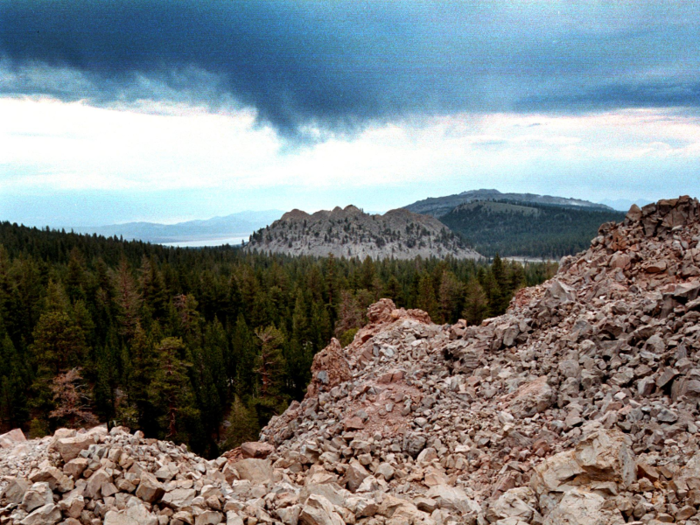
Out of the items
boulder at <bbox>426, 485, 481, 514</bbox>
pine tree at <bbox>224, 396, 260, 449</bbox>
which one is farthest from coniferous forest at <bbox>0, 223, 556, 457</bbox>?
boulder at <bbox>426, 485, 481, 514</bbox>

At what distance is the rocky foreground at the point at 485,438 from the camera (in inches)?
368

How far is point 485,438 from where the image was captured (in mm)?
13461

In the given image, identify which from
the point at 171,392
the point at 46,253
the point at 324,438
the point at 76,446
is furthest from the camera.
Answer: the point at 46,253

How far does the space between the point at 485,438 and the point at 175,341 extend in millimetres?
26551

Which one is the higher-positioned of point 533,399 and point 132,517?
point 533,399

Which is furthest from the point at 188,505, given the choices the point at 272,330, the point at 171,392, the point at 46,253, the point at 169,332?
the point at 46,253

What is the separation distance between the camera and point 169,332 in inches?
2042

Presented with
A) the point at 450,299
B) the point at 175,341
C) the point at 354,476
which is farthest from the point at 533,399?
the point at 450,299

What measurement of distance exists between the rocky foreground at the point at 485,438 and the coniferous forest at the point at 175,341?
573 inches

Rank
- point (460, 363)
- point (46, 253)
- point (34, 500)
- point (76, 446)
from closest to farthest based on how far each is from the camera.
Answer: point (34, 500) → point (76, 446) → point (460, 363) → point (46, 253)

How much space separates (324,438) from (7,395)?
36.7 m

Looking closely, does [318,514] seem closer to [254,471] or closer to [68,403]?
[254,471]

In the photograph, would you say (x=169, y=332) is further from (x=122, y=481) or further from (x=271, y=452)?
(x=122, y=481)

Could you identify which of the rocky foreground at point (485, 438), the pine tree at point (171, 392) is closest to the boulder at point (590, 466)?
the rocky foreground at point (485, 438)
